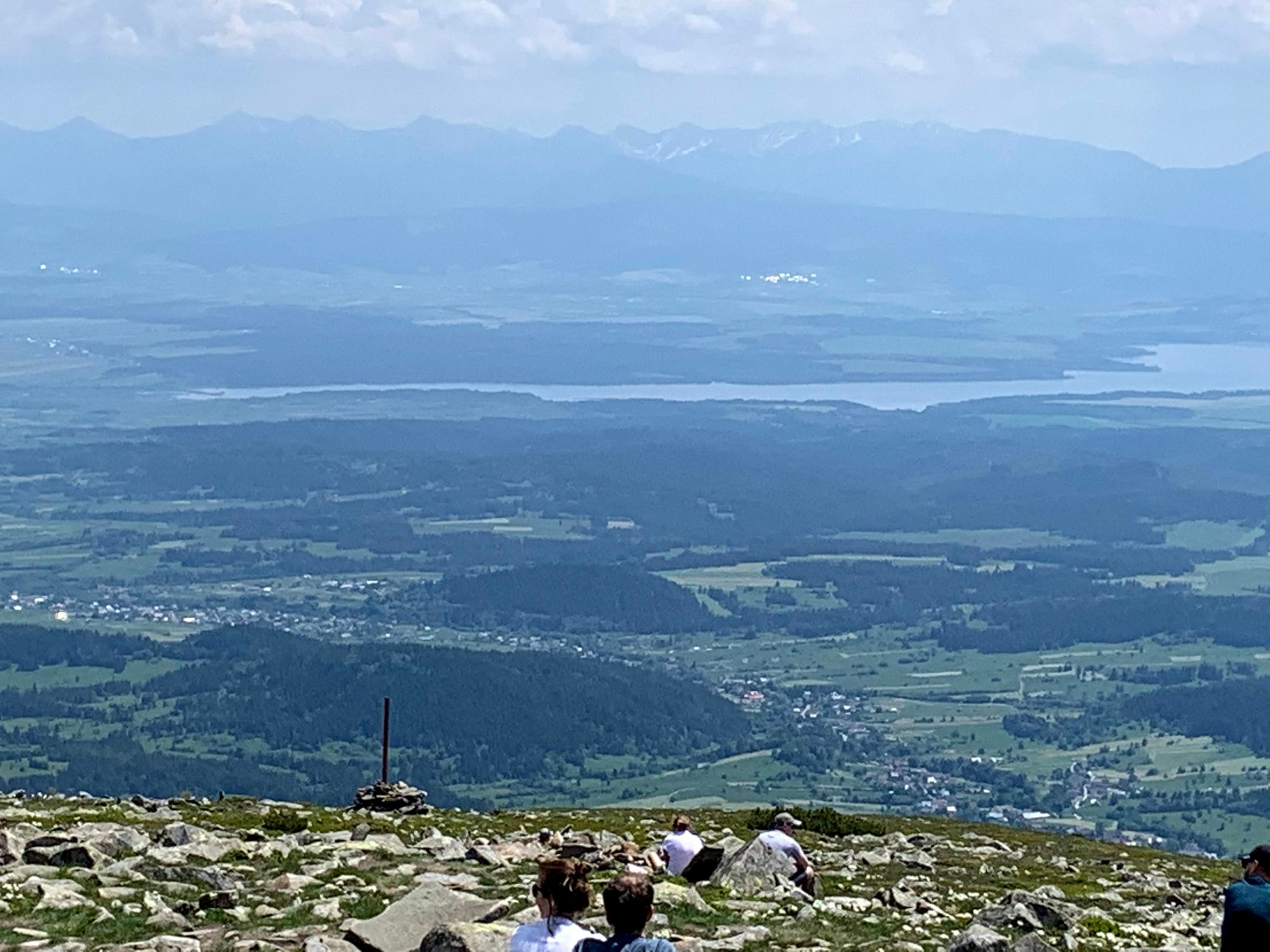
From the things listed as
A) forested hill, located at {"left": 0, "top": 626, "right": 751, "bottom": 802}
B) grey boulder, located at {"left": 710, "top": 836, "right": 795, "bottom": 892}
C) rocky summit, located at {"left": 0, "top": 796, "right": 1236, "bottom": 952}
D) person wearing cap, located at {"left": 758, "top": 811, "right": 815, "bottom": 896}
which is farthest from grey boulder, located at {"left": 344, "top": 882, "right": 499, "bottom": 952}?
forested hill, located at {"left": 0, "top": 626, "right": 751, "bottom": 802}

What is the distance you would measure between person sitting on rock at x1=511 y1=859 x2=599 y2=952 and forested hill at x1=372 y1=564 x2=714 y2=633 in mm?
137138

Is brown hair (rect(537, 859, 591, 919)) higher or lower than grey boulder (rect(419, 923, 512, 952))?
higher

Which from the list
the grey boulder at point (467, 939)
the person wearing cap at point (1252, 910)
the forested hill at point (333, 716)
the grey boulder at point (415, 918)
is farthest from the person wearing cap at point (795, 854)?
the forested hill at point (333, 716)

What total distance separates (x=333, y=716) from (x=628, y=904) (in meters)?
101

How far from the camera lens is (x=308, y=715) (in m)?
112

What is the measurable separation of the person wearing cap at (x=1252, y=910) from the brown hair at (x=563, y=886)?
5.13m

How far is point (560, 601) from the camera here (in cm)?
16088

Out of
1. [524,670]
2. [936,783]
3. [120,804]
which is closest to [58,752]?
[524,670]

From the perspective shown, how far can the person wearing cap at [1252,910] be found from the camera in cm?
1509

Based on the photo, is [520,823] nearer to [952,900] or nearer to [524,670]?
[952,900]

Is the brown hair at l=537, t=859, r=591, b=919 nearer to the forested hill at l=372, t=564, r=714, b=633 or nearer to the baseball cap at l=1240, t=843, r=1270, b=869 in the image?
the baseball cap at l=1240, t=843, r=1270, b=869

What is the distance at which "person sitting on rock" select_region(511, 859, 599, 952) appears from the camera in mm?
13133

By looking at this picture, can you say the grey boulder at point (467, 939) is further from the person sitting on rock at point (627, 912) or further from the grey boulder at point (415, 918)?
the person sitting on rock at point (627, 912)

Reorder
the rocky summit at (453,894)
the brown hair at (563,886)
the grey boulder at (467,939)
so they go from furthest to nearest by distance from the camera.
A: the rocky summit at (453,894) → the grey boulder at (467,939) → the brown hair at (563,886)
